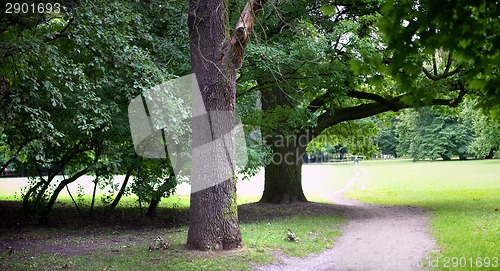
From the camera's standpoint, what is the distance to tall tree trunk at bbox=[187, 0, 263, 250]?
9281mm

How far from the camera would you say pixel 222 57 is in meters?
9.53

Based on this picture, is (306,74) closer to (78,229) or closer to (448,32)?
(78,229)

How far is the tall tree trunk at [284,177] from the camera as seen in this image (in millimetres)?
17375

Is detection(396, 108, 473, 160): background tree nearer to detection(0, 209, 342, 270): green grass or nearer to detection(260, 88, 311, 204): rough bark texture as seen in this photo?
detection(260, 88, 311, 204): rough bark texture

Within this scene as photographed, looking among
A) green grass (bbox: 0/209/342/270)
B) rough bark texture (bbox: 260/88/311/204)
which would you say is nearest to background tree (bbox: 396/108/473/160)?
rough bark texture (bbox: 260/88/311/204)

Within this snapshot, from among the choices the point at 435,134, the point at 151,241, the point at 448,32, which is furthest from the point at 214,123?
the point at 435,134

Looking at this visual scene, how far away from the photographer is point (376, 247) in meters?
9.92

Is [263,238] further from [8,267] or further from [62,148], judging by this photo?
[62,148]

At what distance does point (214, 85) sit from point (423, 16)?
19.1ft

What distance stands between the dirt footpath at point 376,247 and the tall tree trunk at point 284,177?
10.2 ft

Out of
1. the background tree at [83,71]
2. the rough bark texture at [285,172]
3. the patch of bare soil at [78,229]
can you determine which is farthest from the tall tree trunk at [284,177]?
the background tree at [83,71]

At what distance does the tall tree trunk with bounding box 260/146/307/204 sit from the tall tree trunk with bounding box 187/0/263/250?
25.8 ft

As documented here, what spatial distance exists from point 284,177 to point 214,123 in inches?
328

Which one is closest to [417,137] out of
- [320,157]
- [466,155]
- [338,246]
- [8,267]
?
[466,155]
